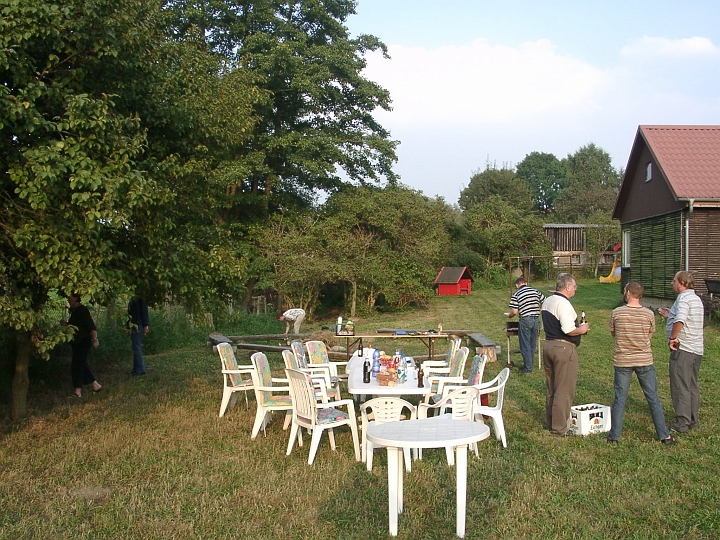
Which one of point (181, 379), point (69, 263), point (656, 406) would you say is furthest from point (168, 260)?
point (656, 406)

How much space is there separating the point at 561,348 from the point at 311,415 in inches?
104

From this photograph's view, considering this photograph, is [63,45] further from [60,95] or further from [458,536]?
[458,536]

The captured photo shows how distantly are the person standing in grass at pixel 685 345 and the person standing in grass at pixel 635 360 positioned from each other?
0.41 metres

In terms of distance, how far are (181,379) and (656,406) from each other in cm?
746

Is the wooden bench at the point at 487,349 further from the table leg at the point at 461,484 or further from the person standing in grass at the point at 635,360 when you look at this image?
the table leg at the point at 461,484

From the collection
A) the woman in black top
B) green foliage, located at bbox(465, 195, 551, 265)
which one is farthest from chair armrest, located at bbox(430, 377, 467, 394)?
green foliage, located at bbox(465, 195, 551, 265)

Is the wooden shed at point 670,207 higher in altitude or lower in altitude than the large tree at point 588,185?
lower

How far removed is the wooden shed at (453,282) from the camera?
34.5 meters

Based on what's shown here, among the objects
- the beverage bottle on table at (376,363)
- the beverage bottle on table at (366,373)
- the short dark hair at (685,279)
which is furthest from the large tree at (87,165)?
the short dark hair at (685,279)

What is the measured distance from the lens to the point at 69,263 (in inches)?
240

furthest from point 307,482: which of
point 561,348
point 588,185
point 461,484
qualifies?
point 588,185

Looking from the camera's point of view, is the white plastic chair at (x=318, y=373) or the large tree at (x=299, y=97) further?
the large tree at (x=299, y=97)

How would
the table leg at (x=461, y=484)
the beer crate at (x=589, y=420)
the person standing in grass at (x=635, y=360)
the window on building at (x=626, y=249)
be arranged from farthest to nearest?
the window on building at (x=626, y=249) < the beer crate at (x=589, y=420) < the person standing in grass at (x=635, y=360) < the table leg at (x=461, y=484)

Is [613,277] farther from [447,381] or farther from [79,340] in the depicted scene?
[79,340]
